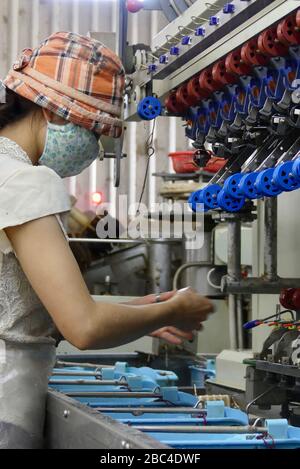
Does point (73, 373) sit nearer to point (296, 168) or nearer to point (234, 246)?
point (234, 246)

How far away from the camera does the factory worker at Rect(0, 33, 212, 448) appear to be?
4.70 ft

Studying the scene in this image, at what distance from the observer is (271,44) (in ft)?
7.71

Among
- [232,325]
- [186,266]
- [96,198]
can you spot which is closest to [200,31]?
[232,325]

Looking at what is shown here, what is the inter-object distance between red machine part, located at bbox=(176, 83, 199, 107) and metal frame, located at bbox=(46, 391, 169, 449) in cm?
143

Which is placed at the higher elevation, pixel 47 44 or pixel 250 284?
pixel 47 44

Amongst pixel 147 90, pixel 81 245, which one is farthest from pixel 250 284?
pixel 81 245

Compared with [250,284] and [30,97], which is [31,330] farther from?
[250,284]

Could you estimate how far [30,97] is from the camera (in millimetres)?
1606

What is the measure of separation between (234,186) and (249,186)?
11 centimetres

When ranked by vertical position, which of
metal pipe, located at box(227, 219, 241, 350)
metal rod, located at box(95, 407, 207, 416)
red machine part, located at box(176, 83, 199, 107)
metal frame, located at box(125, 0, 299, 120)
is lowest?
metal rod, located at box(95, 407, 207, 416)

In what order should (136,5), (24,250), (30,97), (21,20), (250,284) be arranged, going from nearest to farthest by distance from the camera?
(24,250)
(30,97)
(250,284)
(136,5)
(21,20)

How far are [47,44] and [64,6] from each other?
557 cm

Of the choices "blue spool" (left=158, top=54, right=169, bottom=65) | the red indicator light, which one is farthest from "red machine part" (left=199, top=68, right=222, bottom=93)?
the red indicator light

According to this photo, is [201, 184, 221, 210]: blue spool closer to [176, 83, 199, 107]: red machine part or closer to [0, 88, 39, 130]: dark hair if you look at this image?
[176, 83, 199, 107]: red machine part
